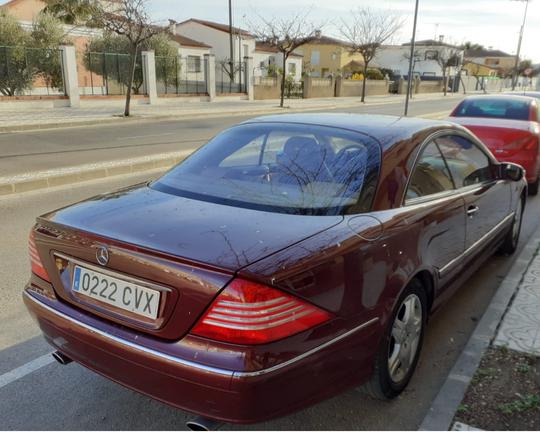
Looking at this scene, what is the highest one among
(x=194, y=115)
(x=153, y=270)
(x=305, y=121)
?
(x=305, y=121)

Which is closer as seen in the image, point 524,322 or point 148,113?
point 524,322

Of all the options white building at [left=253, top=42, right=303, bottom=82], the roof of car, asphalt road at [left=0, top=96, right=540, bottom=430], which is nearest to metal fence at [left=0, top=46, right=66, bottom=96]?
asphalt road at [left=0, top=96, right=540, bottom=430]

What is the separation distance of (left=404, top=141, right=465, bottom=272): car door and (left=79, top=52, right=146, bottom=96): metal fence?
24.5m

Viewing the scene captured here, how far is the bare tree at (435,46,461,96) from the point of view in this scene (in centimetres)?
5855

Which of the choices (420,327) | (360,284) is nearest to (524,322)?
(420,327)

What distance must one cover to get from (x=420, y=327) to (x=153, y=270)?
5.60ft

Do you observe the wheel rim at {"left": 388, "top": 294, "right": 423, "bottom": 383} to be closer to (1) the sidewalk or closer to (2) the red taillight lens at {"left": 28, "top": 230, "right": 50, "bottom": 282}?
(2) the red taillight lens at {"left": 28, "top": 230, "right": 50, "bottom": 282}

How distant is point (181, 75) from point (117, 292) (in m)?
29.4

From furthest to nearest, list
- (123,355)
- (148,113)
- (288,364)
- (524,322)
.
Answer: (148,113) < (524,322) < (123,355) < (288,364)

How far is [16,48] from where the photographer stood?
22281 mm

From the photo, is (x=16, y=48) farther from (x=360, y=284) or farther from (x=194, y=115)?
(x=360, y=284)

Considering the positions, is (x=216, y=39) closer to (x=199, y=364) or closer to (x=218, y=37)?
(x=218, y=37)

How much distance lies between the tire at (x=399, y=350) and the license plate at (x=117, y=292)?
115cm

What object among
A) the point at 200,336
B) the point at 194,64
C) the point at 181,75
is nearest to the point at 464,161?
the point at 200,336
